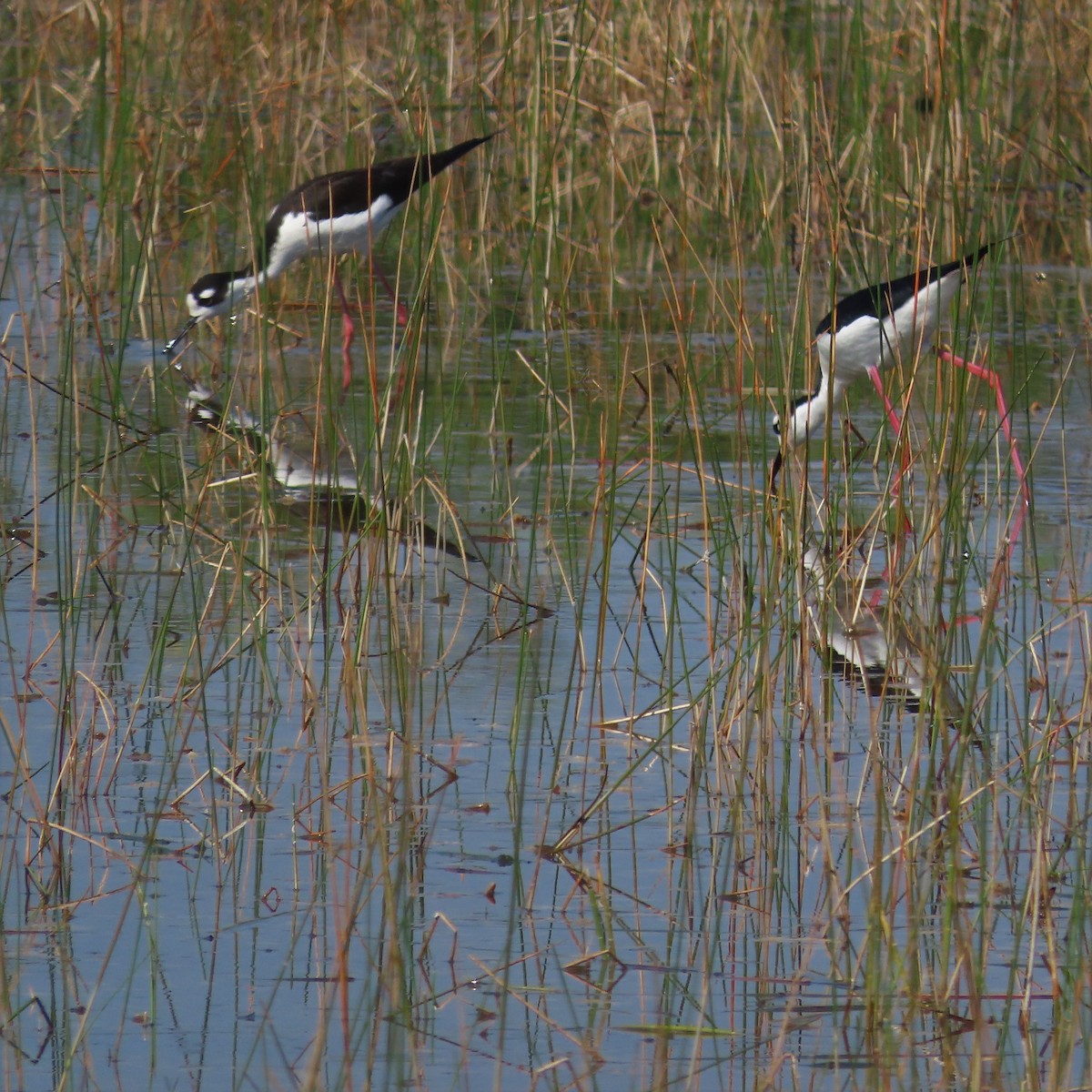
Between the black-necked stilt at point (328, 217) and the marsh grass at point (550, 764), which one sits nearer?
Answer: the marsh grass at point (550, 764)

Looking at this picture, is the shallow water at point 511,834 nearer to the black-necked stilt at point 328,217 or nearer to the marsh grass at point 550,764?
the marsh grass at point 550,764

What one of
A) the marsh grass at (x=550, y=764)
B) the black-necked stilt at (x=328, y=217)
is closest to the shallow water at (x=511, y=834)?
the marsh grass at (x=550, y=764)

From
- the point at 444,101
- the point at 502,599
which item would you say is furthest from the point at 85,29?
the point at 502,599

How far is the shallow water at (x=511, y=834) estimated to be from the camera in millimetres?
2369

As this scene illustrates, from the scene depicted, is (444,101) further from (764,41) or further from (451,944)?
(451,944)

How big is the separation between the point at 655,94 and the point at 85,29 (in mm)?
3108

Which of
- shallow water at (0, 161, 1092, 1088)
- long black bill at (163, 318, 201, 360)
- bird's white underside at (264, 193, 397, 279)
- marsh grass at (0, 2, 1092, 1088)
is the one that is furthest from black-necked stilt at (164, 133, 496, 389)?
shallow water at (0, 161, 1092, 1088)

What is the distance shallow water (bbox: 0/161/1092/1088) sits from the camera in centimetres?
237

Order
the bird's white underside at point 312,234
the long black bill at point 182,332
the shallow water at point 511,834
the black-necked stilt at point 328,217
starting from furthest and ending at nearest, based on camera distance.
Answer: the bird's white underside at point 312,234
the black-necked stilt at point 328,217
the long black bill at point 182,332
the shallow water at point 511,834

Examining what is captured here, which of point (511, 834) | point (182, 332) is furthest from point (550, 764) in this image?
point (182, 332)

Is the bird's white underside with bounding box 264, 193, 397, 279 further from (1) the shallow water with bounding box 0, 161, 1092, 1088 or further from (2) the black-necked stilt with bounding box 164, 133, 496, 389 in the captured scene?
(1) the shallow water with bounding box 0, 161, 1092, 1088


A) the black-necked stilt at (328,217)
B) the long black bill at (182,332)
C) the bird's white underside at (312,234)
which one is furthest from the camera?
the bird's white underside at (312,234)

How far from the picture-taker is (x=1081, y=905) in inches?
95.2

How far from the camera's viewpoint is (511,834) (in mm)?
2980
